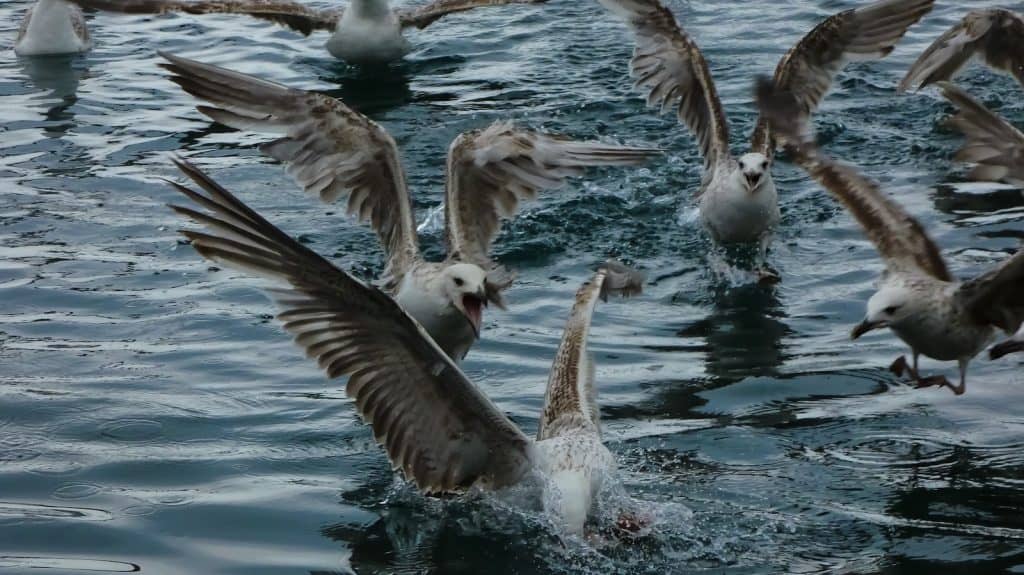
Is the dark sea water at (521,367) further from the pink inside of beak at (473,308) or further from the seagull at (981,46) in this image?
the pink inside of beak at (473,308)

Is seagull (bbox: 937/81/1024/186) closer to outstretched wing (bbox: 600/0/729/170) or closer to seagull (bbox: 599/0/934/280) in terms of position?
seagull (bbox: 599/0/934/280)

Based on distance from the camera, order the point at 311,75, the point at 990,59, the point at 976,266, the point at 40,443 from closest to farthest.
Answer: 1. the point at 40,443
2. the point at 976,266
3. the point at 990,59
4. the point at 311,75

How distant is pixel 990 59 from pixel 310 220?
5.56 meters

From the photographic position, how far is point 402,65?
1432 centimetres

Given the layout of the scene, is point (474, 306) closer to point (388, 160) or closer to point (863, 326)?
point (388, 160)

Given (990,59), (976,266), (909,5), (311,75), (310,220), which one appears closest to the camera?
(976,266)

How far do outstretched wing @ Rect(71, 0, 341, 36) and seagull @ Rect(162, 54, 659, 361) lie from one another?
68.5 inches

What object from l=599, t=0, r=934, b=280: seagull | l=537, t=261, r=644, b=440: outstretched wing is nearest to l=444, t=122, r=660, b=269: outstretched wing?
l=537, t=261, r=644, b=440: outstretched wing

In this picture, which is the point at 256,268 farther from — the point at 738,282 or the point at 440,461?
the point at 738,282

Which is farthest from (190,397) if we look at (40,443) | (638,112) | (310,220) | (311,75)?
(311,75)

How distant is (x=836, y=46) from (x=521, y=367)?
428cm

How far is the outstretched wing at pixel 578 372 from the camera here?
6191mm

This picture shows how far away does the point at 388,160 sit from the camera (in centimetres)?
832

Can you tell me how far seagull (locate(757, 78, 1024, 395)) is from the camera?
6.94 meters
